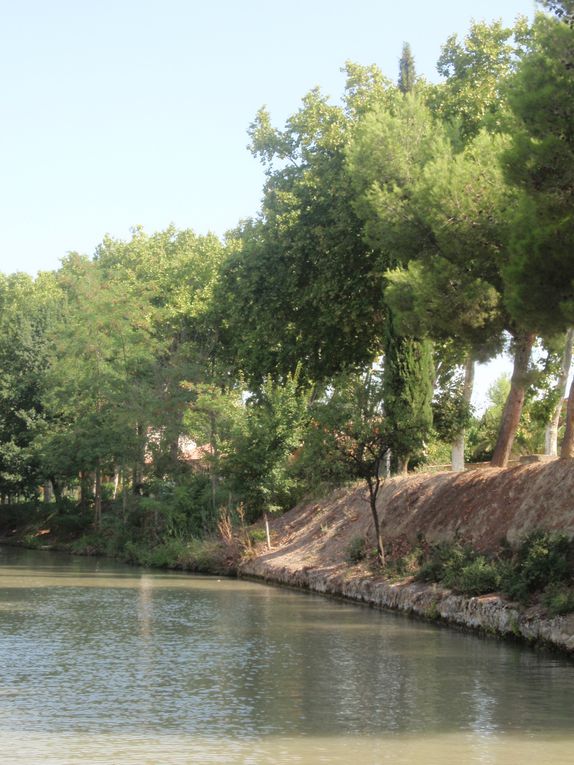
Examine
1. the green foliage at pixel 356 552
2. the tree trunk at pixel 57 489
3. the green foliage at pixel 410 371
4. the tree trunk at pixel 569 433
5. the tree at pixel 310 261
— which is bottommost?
the green foliage at pixel 356 552

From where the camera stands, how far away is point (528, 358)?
30.5 metres

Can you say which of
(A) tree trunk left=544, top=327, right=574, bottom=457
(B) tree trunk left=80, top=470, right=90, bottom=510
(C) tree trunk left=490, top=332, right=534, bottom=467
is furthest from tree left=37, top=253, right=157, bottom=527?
(C) tree trunk left=490, top=332, right=534, bottom=467

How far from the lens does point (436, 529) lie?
32000mm

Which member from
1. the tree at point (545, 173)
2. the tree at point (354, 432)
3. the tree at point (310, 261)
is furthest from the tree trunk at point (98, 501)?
the tree at point (545, 173)

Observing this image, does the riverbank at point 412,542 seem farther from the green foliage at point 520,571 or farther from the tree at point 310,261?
the tree at point 310,261

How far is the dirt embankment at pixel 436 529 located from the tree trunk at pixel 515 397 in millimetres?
872

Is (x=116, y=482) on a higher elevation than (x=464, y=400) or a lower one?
lower

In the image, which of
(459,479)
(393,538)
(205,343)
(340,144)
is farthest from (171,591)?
(205,343)

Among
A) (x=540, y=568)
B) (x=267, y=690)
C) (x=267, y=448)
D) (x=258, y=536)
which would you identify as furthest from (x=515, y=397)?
(x=267, y=690)

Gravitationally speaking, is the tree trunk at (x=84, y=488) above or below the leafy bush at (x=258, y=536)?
above

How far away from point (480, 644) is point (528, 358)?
403 inches

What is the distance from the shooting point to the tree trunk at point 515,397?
29359 mm

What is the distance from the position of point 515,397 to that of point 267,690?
16.7 m

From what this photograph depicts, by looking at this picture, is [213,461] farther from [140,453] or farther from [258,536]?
[140,453]
